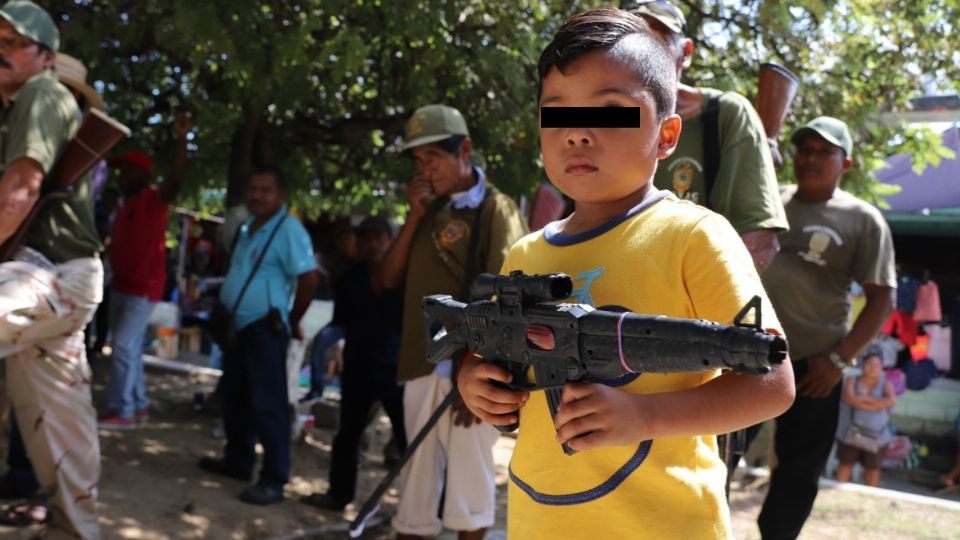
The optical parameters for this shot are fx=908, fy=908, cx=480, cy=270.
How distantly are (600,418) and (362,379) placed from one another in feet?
13.2

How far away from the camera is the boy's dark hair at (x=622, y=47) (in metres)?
1.74

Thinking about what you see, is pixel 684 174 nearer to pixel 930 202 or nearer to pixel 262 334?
pixel 262 334

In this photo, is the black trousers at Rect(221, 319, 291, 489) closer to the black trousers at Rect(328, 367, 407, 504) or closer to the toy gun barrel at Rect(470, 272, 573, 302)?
the black trousers at Rect(328, 367, 407, 504)

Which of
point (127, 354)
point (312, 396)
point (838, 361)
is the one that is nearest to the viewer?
point (838, 361)

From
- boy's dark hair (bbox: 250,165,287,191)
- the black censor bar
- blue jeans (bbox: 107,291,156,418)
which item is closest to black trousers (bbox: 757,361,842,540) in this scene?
the black censor bar

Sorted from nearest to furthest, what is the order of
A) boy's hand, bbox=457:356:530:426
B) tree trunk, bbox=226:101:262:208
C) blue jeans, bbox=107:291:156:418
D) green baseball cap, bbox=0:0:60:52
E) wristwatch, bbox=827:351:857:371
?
boy's hand, bbox=457:356:530:426
green baseball cap, bbox=0:0:60:52
wristwatch, bbox=827:351:857:371
blue jeans, bbox=107:291:156:418
tree trunk, bbox=226:101:262:208

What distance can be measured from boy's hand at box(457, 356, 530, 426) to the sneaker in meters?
5.20

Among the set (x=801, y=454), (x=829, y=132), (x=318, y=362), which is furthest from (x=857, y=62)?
(x=318, y=362)

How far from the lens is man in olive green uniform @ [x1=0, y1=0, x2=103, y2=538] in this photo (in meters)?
3.56

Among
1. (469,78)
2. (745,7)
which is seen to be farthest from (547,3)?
(745,7)

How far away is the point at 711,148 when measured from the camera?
301 cm

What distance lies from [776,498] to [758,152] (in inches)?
73.4

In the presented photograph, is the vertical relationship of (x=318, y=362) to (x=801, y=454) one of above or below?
below

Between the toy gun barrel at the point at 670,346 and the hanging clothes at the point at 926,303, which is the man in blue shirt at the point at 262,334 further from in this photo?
the hanging clothes at the point at 926,303
